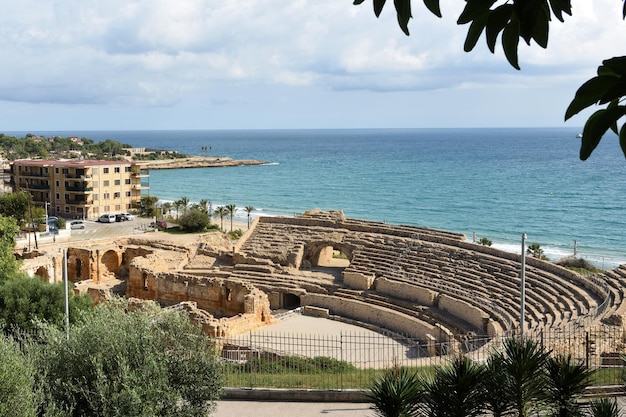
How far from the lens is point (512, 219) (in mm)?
75500

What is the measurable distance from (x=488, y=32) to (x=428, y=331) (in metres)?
26.3

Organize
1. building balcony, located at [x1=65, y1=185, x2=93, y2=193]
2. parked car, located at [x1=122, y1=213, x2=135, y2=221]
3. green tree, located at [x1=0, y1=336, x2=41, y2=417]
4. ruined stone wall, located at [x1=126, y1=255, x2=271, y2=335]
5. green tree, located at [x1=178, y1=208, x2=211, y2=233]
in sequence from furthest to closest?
1. parked car, located at [x1=122, y1=213, x2=135, y2=221]
2. building balcony, located at [x1=65, y1=185, x2=93, y2=193]
3. green tree, located at [x1=178, y1=208, x2=211, y2=233]
4. ruined stone wall, located at [x1=126, y1=255, x2=271, y2=335]
5. green tree, located at [x1=0, y1=336, x2=41, y2=417]

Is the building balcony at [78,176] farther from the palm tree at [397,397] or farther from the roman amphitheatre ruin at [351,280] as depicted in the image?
the palm tree at [397,397]

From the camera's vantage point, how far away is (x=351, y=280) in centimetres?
3447

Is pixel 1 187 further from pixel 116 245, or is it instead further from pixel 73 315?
pixel 73 315

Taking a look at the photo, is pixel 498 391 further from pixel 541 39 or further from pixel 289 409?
pixel 541 39

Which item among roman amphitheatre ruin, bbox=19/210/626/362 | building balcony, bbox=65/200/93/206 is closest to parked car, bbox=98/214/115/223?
building balcony, bbox=65/200/93/206

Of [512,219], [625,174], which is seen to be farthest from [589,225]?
[625,174]

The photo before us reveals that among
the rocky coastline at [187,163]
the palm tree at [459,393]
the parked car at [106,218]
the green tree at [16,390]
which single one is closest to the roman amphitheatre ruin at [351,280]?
the palm tree at [459,393]

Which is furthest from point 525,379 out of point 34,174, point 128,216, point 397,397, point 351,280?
point 34,174

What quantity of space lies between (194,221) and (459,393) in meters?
43.4

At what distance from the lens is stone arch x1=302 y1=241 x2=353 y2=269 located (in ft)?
125

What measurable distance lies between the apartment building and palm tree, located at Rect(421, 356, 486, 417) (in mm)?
52752

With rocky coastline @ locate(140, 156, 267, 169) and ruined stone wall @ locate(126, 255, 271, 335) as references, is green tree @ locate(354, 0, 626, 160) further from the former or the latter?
rocky coastline @ locate(140, 156, 267, 169)
